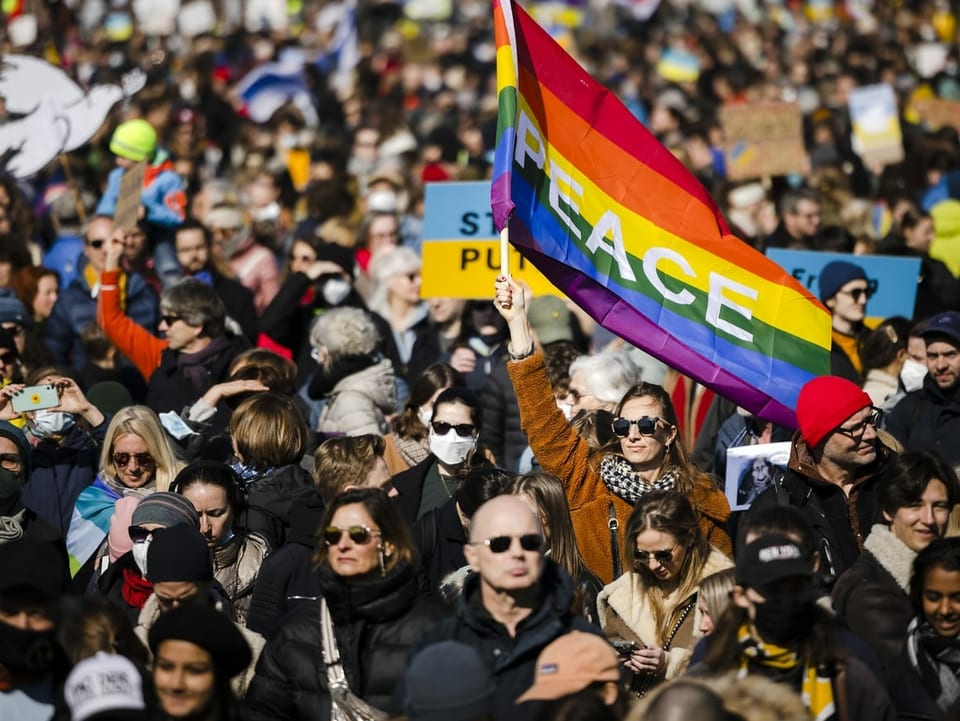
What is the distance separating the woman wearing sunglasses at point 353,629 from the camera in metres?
5.72

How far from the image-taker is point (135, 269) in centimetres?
1163

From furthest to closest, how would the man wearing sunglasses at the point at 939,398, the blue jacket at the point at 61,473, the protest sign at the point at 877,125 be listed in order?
1. the protest sign at the point at 877,125
2. the blue jacket at the point at 61,473
3. the man wearing sunglasses at the point at 939,398

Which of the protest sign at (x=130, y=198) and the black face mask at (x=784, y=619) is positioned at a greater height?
the protest sign at (x=130, y=198)

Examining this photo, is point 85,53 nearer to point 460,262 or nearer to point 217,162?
point 217,162

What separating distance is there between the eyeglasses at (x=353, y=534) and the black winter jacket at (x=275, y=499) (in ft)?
4.82

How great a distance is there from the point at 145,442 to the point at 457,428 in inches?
51.3

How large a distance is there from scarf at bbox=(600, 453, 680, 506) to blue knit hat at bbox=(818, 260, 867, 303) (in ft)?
9.96

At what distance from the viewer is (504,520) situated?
18.2 ft

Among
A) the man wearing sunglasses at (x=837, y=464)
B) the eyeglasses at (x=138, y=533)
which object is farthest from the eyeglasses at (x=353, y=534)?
the man wearing sunglasses at (x=837, y=464)

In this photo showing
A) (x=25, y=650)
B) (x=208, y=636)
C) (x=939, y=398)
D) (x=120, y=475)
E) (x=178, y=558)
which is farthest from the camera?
(x=939, y=398)

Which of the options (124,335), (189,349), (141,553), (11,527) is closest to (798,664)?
(141,553)

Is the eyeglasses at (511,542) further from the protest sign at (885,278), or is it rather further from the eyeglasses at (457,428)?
the protest sign at (885,278)

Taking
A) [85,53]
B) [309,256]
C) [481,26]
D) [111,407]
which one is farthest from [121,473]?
[481,26]

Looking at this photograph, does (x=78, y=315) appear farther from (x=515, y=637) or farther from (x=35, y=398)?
(x=515, y=637)
